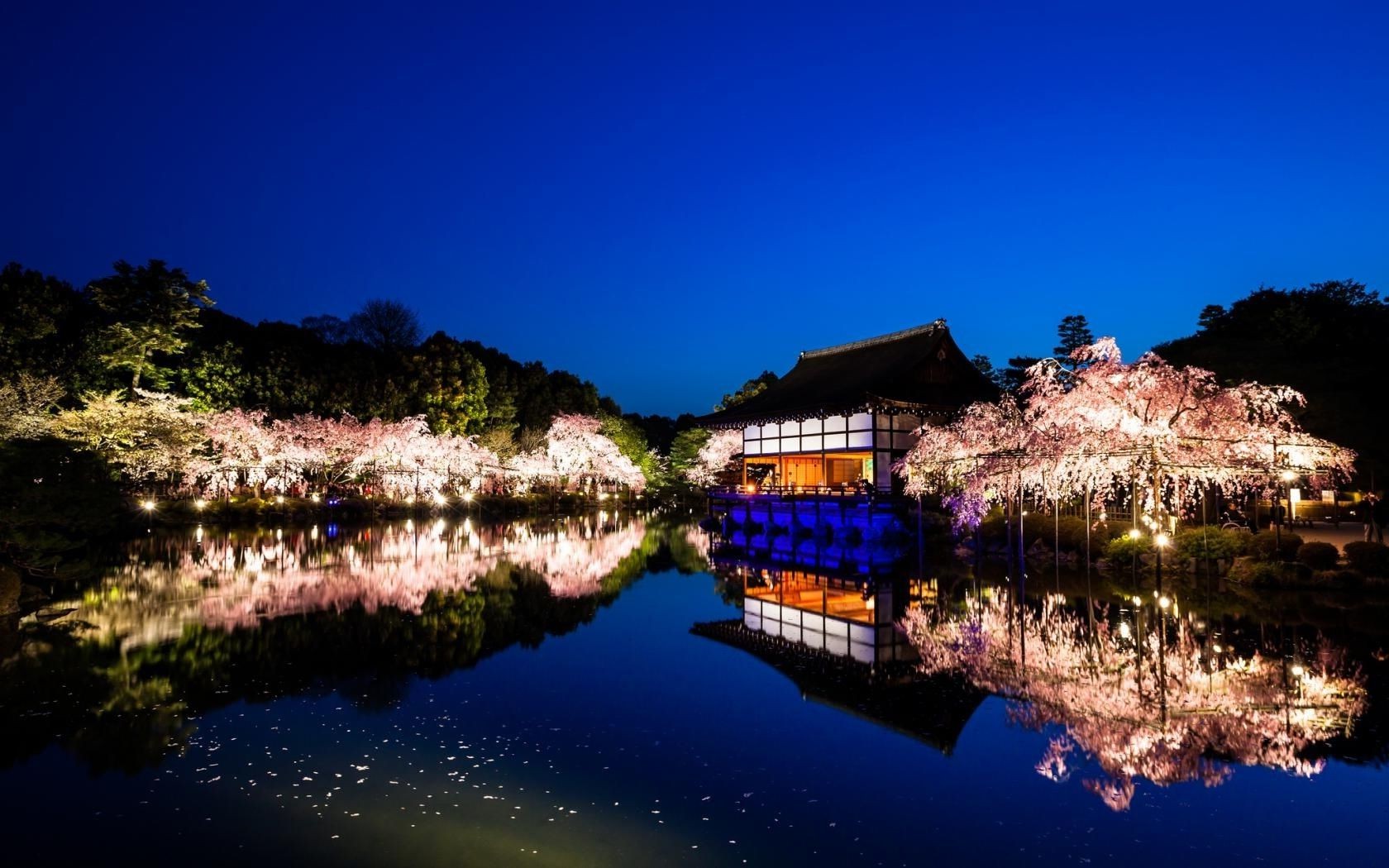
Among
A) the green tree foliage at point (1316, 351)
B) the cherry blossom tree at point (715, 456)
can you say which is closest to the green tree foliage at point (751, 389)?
the cherry blossom tree at point (715, 456)

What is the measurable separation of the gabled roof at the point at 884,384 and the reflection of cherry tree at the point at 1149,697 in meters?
18.3

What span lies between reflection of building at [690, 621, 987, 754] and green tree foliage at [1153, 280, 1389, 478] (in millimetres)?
23232

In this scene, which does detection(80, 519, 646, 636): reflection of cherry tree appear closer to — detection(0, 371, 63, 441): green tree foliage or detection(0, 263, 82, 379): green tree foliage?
detection(0, 371, 63, 441): green tree foliage

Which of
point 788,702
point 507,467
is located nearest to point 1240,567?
point 788,702

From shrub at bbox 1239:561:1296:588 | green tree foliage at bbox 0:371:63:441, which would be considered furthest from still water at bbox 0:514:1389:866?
green tree foliage at bbox 0:371:63:441

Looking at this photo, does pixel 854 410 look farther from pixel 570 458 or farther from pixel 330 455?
pixel 330 455

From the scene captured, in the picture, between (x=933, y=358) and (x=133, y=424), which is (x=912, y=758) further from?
(x=133, y=424)

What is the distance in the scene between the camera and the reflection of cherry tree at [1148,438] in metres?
18.9

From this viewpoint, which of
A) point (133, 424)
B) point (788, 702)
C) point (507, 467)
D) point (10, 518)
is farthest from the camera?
point (507, 467)

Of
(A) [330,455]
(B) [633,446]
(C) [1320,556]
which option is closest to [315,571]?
(C) [1320,556]

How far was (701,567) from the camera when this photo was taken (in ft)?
80.2

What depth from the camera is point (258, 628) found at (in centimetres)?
1364

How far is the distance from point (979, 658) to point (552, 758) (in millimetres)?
6517

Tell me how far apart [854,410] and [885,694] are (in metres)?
22.2
